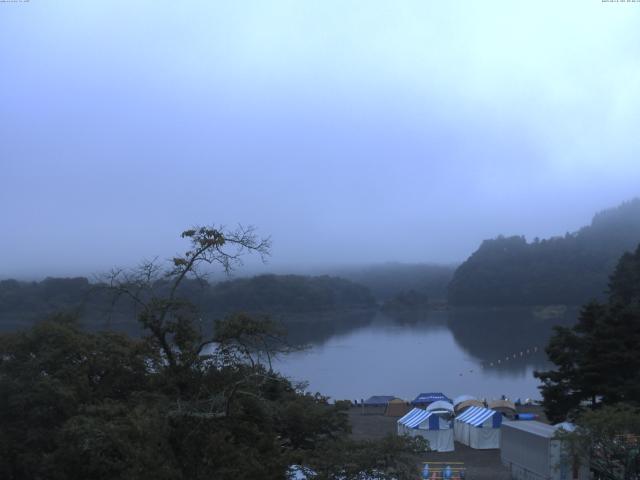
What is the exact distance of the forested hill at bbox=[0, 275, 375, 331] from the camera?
32.9 metres

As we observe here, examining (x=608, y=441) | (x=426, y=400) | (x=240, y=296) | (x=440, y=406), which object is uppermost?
(x=240, y=296)

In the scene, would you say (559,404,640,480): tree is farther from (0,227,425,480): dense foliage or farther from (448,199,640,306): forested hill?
(448,199,640,306): forested hill

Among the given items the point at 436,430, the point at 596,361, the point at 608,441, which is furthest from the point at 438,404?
the point at 608,441

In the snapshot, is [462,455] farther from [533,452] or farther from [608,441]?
[608,441]

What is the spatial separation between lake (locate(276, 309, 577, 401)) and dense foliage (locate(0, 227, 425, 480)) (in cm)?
355

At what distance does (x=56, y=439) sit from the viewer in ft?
18.4

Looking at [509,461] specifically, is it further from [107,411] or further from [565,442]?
[107,411]

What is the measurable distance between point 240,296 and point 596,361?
37.4 meters

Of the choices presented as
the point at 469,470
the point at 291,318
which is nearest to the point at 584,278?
the point at 291,318

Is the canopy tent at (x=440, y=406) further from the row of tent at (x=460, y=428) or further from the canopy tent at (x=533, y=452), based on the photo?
the canopy tent at (x=533, y=452)

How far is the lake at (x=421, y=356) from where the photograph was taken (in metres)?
21.4

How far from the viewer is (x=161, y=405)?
4.70 metres

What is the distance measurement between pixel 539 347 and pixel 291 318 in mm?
19107

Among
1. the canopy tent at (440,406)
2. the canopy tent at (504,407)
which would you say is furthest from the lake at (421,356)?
the canopy tent at (504,407)
